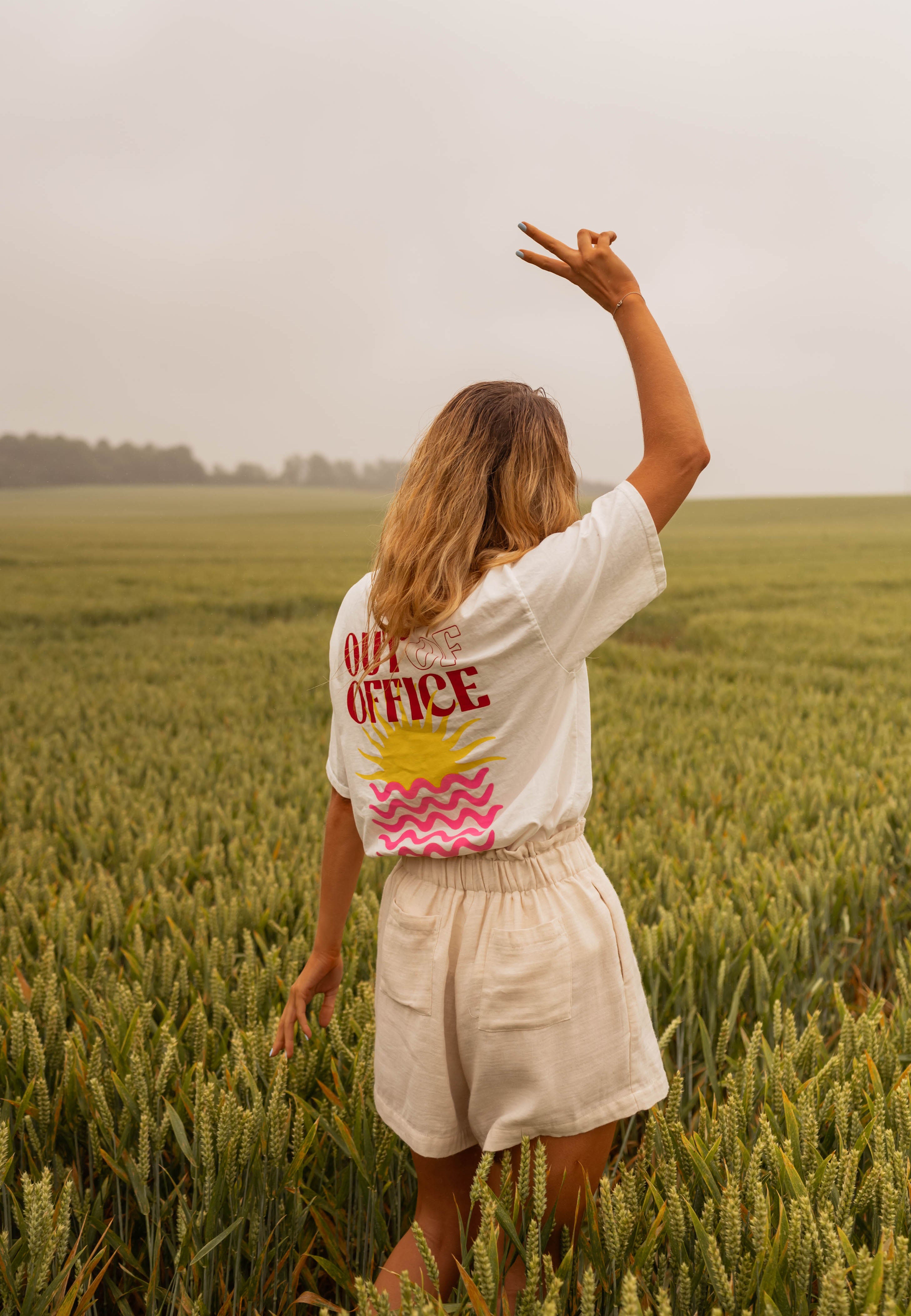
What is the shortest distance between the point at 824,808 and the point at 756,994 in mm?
1753

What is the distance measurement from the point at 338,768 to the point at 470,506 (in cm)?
48

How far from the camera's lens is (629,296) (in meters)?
1.13

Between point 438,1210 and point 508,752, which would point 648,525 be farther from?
point 438,1210

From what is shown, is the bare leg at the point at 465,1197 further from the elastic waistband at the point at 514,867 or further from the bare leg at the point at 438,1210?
the elastic waistband at the point at 514,867

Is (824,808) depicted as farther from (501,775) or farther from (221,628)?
(221,628)

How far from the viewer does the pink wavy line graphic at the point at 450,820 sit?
3.64 feet

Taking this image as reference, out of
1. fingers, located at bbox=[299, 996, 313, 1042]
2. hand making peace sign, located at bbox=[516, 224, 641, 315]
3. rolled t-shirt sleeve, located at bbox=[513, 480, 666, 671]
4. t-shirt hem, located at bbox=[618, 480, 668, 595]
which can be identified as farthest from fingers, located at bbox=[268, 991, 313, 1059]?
hand making peace sign, located at bbox=[516, 224, 641, 315]

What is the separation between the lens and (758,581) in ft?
51.6

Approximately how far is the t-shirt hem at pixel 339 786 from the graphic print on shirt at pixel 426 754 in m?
0.10

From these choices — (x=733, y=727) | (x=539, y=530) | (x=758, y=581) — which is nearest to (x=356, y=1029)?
(x=539, y=530)

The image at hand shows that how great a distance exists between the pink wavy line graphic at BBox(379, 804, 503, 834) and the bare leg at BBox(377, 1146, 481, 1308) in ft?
1.66

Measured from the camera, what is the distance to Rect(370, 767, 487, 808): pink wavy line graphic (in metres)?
1.12

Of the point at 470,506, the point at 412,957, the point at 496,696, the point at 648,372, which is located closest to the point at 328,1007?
the point at 412,957

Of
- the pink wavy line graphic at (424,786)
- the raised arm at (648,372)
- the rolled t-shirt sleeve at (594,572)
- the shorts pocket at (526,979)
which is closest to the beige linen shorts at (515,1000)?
the shorts pocket at (526,979)
